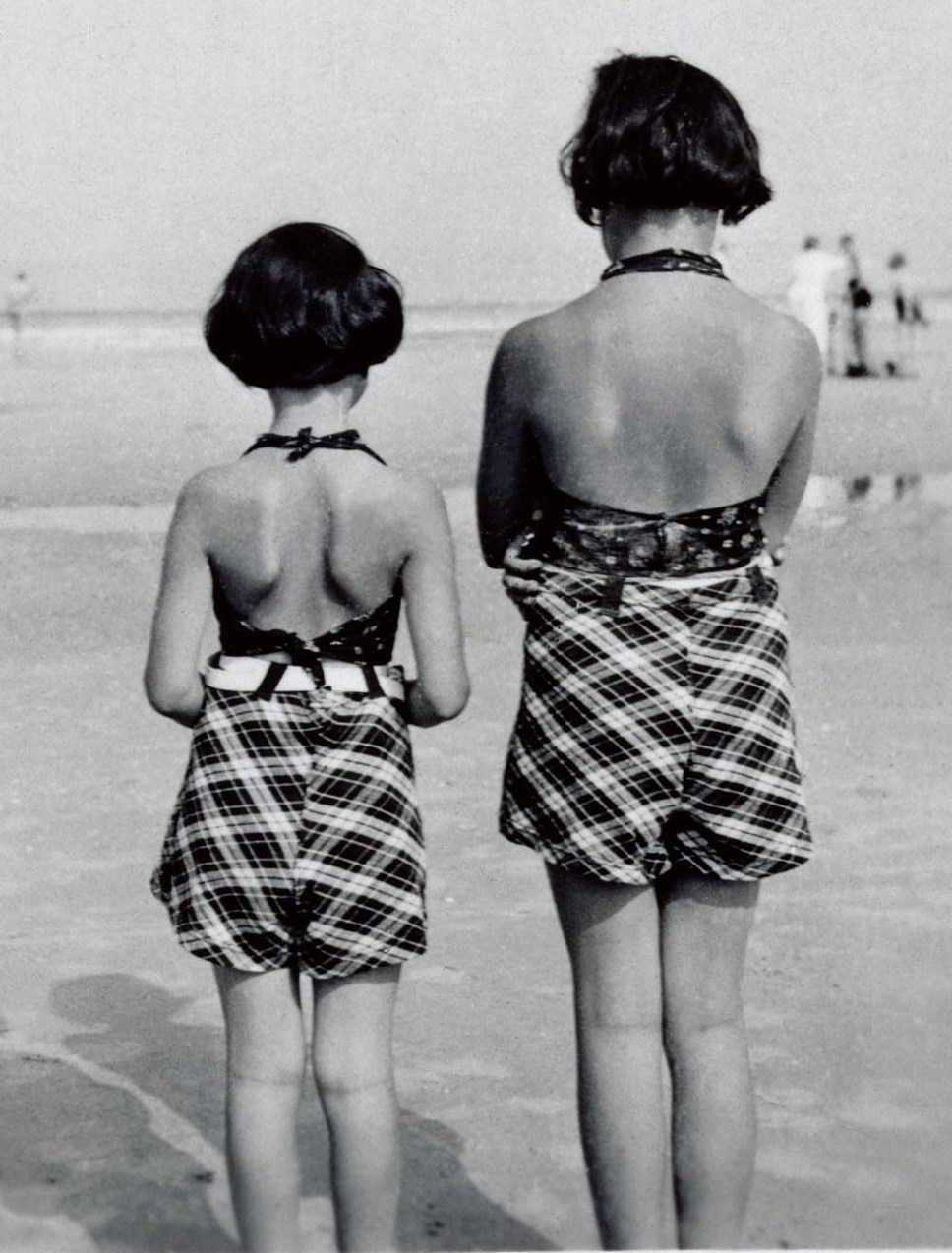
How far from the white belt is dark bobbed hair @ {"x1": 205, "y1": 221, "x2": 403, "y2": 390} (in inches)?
14.3

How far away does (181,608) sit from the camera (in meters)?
2.54

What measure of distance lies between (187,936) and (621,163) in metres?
1.13

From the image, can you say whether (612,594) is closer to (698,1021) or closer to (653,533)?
(653,533)

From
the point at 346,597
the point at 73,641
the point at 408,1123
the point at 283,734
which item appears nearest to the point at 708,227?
the point at 346,597

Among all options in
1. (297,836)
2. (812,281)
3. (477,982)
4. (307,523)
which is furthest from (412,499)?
(812,281)

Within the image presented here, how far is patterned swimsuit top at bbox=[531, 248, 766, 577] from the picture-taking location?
2.53 metres

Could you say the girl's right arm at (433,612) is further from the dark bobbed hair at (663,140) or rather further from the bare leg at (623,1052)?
the dark bobbed hair at (663,140)

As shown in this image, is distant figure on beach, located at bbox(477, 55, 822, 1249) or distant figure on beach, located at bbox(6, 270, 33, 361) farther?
distant figure on beach, located at bbox(6, 270, 33, 361)

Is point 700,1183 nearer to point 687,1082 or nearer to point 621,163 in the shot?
point 687,1082

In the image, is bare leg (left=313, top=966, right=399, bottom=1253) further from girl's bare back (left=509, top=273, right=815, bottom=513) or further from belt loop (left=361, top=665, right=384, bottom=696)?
girl's bare back (left=509, top=273, right=815, bottom=513)

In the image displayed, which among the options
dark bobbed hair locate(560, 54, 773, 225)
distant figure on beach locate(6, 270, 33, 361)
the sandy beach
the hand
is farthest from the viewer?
distant figure on beach locate(6, 270, 33, 361)

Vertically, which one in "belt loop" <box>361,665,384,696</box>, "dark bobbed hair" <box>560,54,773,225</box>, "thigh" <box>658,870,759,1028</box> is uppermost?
"dark bobbed hair" <box>560,54,773,225</box>

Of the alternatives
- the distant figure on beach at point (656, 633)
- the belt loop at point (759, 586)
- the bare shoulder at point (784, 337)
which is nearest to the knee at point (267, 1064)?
the distant figure on beach at point (656, 633)

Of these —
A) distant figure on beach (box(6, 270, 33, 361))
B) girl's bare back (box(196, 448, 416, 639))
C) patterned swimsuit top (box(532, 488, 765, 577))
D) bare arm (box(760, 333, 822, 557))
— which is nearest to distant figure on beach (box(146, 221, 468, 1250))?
girl's bare back (box(196, 448, 416, 639))
